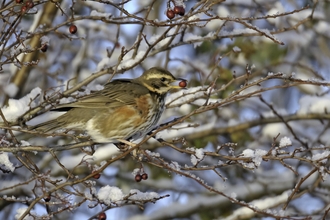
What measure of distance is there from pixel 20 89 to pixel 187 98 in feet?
7.18

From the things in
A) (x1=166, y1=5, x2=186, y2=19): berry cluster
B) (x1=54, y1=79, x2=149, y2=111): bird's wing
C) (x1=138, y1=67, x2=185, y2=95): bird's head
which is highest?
(x1=138, y1=67, x2=185, y2=95): bird's head

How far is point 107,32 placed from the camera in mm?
9352

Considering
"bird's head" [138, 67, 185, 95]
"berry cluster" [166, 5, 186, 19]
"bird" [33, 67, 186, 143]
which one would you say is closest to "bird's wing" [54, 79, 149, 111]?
"bird" [33, 67, 186, 143]

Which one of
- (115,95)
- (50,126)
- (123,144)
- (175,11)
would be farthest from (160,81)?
(175,11)

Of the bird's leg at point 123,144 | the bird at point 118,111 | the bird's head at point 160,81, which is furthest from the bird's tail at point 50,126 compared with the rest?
the bird's head at point 160,81

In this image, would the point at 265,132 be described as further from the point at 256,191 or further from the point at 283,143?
the point at 283,143

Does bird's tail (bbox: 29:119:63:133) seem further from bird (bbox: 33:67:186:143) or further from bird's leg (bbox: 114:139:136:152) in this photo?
bird's leg (bbox: 114:139:136:152)

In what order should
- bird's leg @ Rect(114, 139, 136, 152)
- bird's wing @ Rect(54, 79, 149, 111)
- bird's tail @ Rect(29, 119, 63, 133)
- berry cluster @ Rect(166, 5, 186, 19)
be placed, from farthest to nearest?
1. bird's wing @ Rect(54, 79, 149, 111)
2. bird's leg @ Rect(114, 139, 136, 152)
3. bird's tail @ Rect(29, 119, 63, 133)
4. berry cluster @ Rect(166, 5, 186, 19)

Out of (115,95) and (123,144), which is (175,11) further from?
(123,144)

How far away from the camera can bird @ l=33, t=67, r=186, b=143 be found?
18.2ft

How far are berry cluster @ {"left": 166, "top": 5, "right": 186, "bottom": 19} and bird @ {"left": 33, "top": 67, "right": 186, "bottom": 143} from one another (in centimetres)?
131

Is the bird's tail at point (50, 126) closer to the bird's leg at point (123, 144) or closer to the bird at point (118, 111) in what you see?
the bird at point (118, 111)

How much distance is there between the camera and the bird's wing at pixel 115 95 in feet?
18.5

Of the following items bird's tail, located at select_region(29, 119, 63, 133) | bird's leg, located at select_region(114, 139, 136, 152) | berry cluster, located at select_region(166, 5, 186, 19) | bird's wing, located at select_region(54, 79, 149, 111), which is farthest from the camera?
bird's wing, located at select_region(54, 79, 149, 111)
